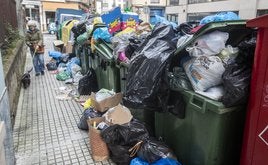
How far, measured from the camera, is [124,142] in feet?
9.36

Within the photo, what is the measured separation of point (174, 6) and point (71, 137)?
3086 centimetres

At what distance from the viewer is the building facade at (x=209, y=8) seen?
19.5m

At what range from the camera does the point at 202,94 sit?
230 centimetres

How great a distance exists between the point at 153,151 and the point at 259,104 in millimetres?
1138

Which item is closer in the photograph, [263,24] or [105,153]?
[263,24]

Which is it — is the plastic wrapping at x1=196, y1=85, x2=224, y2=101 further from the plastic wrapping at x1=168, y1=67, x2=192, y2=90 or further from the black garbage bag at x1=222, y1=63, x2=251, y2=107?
the plastic wrapping at x1=168, y1=67, x2=192, y2=90

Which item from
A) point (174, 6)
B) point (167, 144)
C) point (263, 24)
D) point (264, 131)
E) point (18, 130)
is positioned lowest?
point (18, 130)

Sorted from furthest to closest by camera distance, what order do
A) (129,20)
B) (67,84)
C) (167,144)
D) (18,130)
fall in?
(67,84), (129,20), (18,130), (167,144)

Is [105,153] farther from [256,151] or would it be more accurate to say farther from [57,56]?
[57,56]

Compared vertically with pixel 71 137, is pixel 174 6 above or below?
above

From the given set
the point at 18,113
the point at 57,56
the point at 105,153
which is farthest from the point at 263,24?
the point at 57,56

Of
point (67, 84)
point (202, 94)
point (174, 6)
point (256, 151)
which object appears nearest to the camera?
point (256, 151)

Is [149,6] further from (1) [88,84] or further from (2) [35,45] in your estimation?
(1) [88,84]

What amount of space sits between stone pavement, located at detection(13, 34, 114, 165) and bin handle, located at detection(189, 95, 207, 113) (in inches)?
51.7
